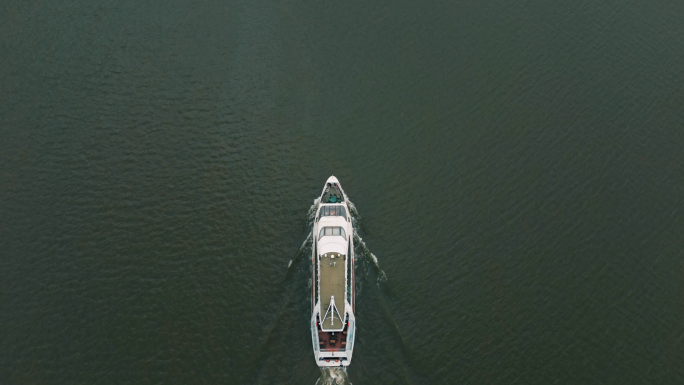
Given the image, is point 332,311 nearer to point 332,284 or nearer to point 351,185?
point 332,284

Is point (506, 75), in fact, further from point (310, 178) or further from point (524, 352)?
point (524, 352)

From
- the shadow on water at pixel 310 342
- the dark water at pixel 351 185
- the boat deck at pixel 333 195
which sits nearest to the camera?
the shadow on water at pixel 310 342

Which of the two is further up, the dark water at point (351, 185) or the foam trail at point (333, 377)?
the dark water at point (351, 185)

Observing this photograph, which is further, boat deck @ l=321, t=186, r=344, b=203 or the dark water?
boat deck @ l=321, t=186, r=344, b=203

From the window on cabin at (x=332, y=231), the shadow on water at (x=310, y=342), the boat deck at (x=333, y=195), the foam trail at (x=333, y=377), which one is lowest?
the foam trail at (x=333, y=377)

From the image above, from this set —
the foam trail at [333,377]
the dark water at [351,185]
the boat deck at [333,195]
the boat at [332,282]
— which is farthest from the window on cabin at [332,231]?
the foam trail at [333,377]

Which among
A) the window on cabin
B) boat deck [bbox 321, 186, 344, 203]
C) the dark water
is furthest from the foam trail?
boat deck [bbox 321, 186, 344, 203]

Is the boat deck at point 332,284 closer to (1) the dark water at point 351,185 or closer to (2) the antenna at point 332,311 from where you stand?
(2) the antenna at point 332,311

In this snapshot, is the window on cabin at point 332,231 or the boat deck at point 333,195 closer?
the window on cabin at point 332,231

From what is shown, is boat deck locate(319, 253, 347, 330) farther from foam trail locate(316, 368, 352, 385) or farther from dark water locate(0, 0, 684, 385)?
foam trail locate(316, 368, 352, 385)

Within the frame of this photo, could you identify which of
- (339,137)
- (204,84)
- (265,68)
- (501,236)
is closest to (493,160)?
(501,236)
